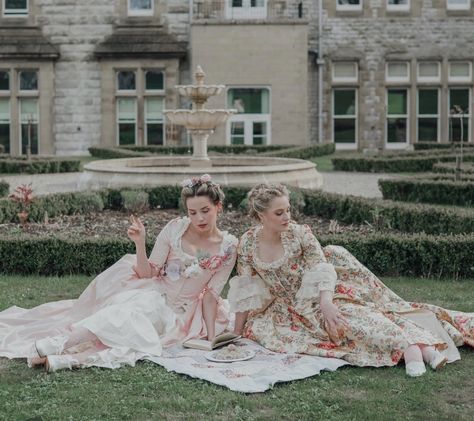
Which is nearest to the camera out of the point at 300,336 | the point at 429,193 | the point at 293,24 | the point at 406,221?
the point at 300,336

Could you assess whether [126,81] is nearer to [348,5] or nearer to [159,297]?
[348,5]

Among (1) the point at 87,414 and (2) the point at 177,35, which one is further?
(2) the point at 177,35

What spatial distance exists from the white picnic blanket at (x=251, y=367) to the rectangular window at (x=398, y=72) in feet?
83.6

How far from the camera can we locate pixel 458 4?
102 ft

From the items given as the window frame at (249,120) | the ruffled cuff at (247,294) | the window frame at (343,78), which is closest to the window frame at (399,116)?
the window frame at (343,78)

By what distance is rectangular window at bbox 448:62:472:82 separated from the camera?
3097 cm

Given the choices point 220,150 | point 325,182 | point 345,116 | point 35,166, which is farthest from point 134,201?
point 345,116

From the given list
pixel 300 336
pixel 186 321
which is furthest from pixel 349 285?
pixel 186 321

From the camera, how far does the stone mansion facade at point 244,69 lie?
1156 inches

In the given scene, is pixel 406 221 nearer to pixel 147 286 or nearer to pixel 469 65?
pixel 147 286

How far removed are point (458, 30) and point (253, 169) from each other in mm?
17431

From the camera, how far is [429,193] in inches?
597

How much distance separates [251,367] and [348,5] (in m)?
26.5

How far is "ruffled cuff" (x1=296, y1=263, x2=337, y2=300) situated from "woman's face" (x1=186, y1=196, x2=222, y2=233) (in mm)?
784
